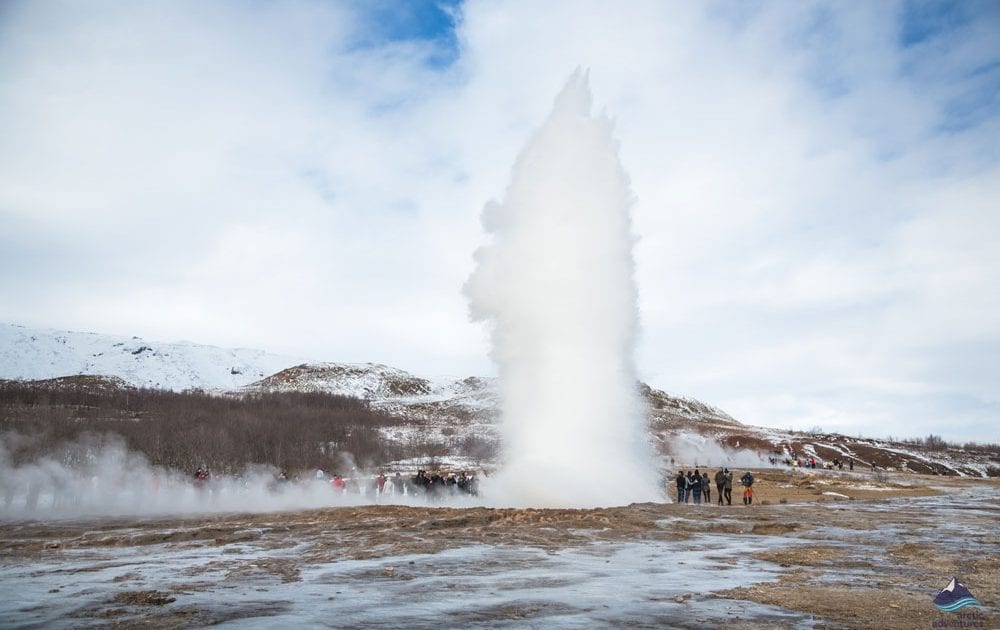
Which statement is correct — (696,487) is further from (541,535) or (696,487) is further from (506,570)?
(506,570)

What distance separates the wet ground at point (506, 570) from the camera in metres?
7.69

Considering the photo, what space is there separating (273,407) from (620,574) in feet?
386

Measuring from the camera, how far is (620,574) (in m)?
10.7

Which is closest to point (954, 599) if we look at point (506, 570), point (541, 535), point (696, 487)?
point (506, 570)

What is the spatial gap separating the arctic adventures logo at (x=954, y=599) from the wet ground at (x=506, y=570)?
0.13m

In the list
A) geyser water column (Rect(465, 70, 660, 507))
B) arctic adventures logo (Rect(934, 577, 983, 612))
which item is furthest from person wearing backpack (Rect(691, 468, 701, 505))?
arctic adventures logo (Rect(934, 577, 983, 612))

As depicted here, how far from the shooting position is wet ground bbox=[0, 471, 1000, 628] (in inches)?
303

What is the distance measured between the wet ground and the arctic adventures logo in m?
0.13

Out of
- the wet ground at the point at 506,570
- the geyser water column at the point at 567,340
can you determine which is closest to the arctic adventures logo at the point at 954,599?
the wet ground at the point at 506,570

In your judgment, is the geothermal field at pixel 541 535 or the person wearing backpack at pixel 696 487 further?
the person wearing backpack at pixel 696 487

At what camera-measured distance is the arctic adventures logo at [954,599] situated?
7.76 metres

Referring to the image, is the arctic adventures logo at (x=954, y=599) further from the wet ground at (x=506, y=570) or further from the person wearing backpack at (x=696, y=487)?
the person wearing backpack at (x=696, y=487)

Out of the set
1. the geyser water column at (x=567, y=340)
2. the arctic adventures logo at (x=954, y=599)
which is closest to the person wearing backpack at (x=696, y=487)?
the geyser water column at (x=567, y=340)

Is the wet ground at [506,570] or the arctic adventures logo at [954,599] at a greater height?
the arctic adventures logo at [954,599]
